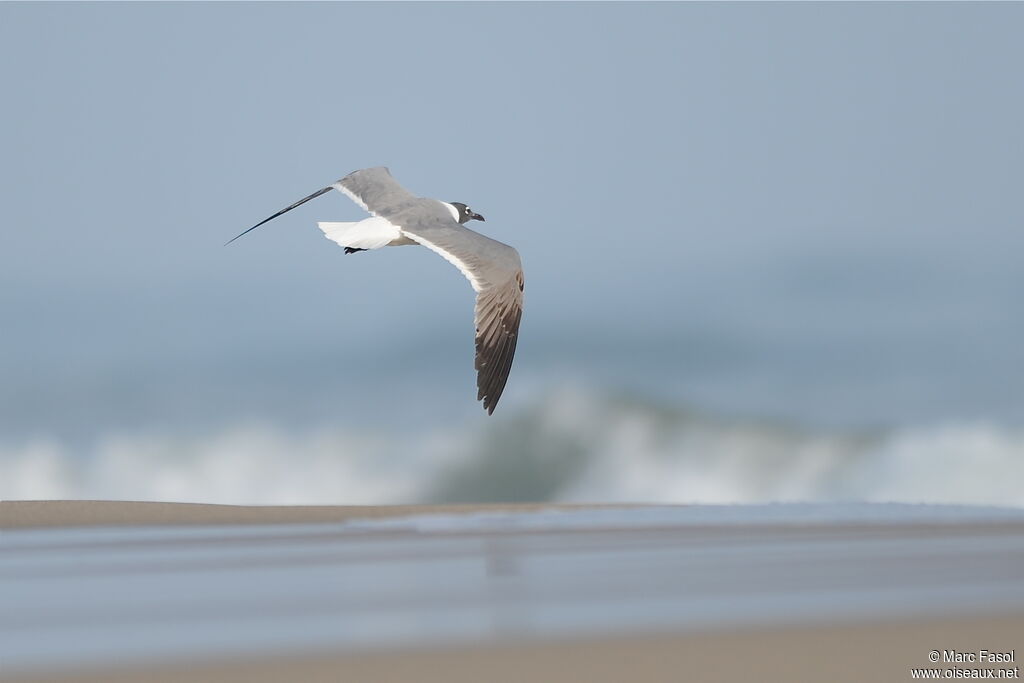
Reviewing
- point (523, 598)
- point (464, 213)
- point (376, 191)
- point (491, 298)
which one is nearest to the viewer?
point (523, 598)

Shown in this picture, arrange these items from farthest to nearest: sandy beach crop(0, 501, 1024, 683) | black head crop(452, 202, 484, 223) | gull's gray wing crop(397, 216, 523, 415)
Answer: black head crop(452, 202, 484, 223)
gull's gray wing crop(397, 216, 523, 415)
sandy beach crop(0, 501, 1024, 683)

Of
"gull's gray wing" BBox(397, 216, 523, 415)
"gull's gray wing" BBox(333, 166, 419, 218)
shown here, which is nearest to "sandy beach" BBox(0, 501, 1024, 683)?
"gull's gray wing" BBox(397, 216, 523, 415)

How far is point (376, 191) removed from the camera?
485 inches

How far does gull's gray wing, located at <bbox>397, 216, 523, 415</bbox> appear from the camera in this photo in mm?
10391

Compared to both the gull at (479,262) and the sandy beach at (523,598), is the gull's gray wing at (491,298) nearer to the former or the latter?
the gull at (479,262)

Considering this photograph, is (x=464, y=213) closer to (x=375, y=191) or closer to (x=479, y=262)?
(x=375, y=191)

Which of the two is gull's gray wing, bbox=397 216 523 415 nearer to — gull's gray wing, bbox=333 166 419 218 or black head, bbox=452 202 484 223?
gull's gray wing, bbox=333 166 419 218

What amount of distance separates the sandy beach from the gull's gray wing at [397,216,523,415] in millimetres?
1185

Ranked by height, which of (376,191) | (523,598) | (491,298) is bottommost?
(523,598)

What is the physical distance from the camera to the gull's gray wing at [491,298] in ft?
34.1

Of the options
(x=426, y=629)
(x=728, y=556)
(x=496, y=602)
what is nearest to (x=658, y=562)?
(x=728, y=556)

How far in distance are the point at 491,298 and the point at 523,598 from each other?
356 centimetres

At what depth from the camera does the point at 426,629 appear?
20.7 ft

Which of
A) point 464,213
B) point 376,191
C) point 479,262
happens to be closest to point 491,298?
point 479,262
